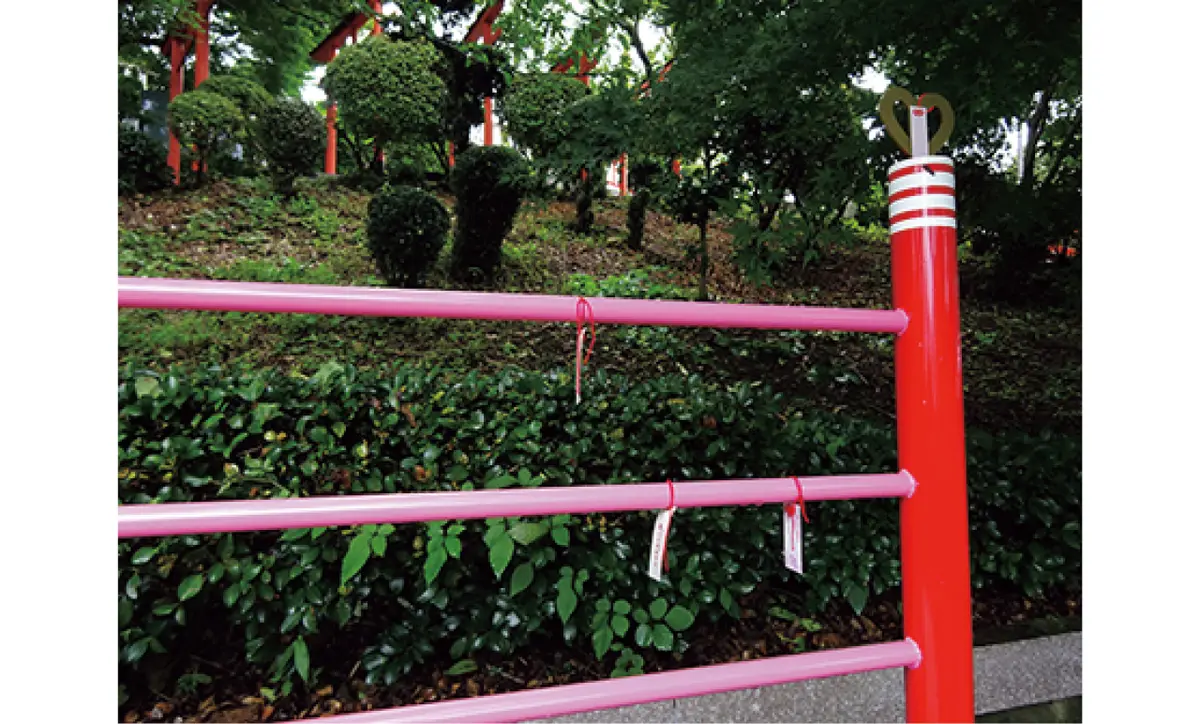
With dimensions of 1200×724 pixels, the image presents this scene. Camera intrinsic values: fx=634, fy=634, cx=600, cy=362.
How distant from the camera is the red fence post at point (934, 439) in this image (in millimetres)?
876

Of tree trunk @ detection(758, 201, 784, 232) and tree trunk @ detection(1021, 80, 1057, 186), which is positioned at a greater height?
tree trunk @ detection(1021, 80, 1057, 186)

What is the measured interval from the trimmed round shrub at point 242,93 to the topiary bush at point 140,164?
65 centimetres

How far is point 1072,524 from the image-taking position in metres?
2.33

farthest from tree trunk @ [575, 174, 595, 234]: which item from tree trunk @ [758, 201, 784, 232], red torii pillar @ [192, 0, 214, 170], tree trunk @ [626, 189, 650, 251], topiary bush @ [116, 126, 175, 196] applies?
red torii pillar @ [192, 0, 214, 170]

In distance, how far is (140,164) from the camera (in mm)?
5258

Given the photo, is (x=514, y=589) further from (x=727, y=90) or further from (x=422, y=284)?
(x=422, y=284)

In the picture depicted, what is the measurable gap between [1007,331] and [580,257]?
358cm

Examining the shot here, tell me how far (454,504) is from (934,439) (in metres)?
0.65

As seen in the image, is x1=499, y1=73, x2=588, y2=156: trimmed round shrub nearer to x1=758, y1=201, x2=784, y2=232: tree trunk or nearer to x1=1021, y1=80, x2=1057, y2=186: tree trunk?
x1=758, y1=201, x2=784, y2=232: tree trunk

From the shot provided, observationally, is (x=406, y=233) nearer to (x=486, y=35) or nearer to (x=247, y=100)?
(x=247, y=100)

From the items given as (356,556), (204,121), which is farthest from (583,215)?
(356,556)

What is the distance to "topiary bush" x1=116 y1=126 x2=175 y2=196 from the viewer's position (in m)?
5.13

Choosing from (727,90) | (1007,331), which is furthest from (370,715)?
(1007,331)

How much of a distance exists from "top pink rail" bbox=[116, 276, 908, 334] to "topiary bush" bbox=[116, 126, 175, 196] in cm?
558
